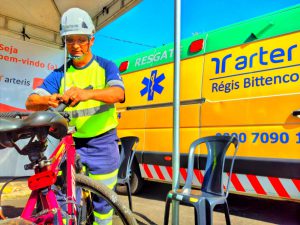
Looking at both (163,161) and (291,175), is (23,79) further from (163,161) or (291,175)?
(291,175)

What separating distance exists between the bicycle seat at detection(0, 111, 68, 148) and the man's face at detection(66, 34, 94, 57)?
763mm

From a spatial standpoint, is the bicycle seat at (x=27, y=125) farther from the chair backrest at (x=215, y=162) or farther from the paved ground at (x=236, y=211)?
the paved ground at (x=236, y=211)

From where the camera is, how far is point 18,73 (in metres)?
5.21

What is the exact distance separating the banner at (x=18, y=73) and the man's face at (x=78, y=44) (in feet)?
11.0

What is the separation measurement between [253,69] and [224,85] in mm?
403

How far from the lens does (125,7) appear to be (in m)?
4.29

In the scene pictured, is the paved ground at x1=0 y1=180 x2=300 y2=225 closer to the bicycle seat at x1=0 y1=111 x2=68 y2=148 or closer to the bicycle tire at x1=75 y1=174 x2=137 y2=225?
the bicycle tire at x1=75 y1=174 x2=137 y2=225

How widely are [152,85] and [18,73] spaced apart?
2.09 meters

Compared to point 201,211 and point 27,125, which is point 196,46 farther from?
point 27,125

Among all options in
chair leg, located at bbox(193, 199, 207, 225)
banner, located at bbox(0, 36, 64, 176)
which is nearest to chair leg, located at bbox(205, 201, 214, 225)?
chair leg, located at bbox(193, 199, 207, 225)

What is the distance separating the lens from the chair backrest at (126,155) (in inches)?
160

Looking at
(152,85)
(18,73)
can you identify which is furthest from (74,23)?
(18,73)

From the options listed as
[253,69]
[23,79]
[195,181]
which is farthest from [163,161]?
[23,79]

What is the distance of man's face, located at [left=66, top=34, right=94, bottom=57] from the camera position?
2.03m
